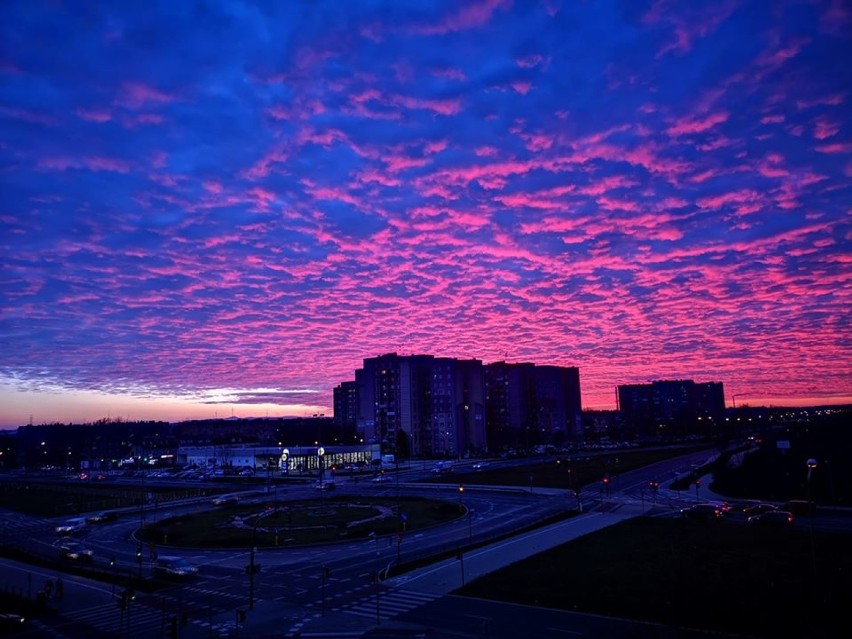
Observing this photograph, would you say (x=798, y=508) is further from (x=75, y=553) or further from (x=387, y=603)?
(x=75, y=553)

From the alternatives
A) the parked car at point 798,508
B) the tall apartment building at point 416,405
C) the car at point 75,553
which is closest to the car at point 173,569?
the car at point 75,553

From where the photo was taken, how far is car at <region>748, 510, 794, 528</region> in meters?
47.7

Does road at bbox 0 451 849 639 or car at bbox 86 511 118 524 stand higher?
road at bbox 0 451 849 639

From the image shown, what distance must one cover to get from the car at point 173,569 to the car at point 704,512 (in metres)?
39.7

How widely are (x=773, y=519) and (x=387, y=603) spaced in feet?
113

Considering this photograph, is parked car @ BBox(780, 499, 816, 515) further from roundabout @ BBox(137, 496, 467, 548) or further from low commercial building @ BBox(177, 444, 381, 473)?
low commercial building @ BBox(177, 444, 381, 473)

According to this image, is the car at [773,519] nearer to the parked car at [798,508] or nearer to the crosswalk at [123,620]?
the parked car at [798,508]

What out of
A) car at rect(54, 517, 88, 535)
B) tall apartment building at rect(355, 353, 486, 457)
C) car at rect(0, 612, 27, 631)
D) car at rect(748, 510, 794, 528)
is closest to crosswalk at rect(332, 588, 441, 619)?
car at rect(0, 612, 27, 631)

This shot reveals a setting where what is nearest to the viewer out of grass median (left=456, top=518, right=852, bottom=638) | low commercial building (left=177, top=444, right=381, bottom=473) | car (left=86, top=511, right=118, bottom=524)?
Answer: grass median (left=456, top=518, right=852, bottom=638)

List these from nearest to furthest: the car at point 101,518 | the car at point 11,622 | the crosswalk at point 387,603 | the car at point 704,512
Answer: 1. the crosswalk at point 387,603
2. the car at point 11,622
3. the car at point 704,512
4. the car at point 101,518

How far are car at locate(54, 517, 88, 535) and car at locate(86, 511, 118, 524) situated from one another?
345cm

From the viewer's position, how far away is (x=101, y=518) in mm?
69438

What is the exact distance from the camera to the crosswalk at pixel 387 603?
1148 inches

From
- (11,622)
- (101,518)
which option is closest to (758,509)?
(11,622)
